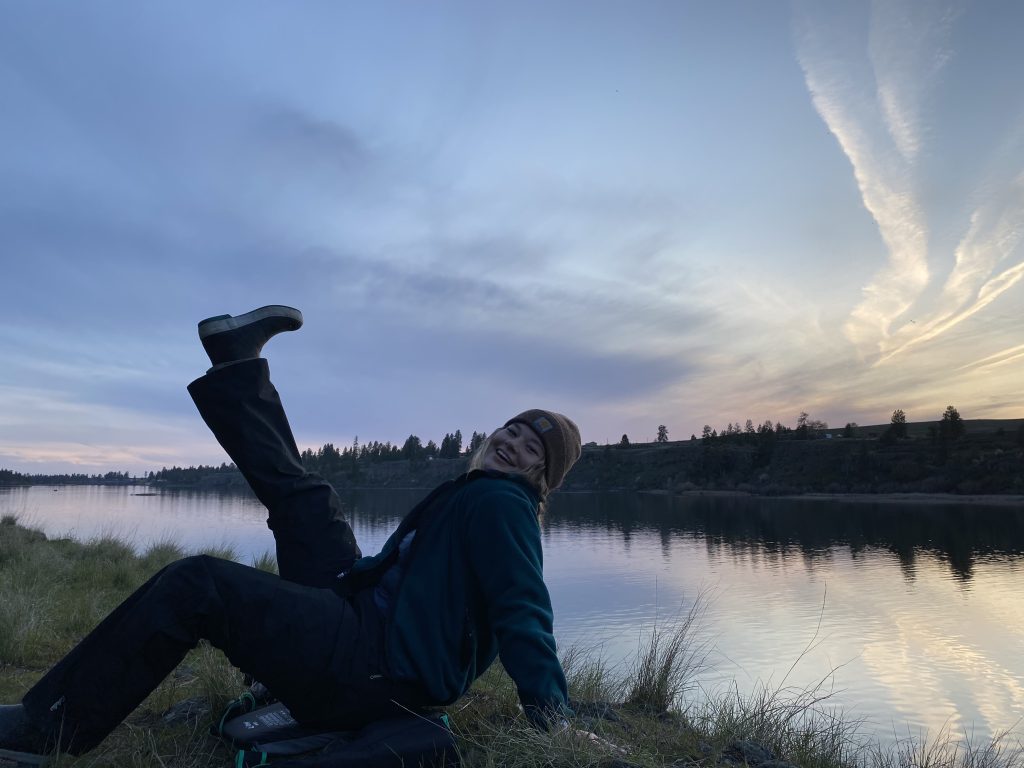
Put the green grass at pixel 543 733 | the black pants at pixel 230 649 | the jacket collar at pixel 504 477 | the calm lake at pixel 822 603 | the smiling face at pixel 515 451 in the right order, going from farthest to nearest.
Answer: the calm lake at pixel 822 603
the smiling face at pixel 515 451
the jacket collar at pixel 504 477
the green grass at pixel 543 733
the black pants at pixel 230 649

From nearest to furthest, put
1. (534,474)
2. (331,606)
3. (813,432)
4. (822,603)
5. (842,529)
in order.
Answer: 1. (331,606)
2. (534,474)
3. (822,603)
4. (842,529)
5. (813,432)

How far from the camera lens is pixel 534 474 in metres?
2.42

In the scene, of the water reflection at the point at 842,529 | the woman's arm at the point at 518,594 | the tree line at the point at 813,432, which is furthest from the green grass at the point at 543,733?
the tree line at the point at 813,432

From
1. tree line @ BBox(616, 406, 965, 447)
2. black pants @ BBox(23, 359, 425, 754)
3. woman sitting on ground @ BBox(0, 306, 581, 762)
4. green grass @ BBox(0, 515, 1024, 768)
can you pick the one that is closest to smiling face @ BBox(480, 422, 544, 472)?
woman sitting on ground @ BBox(0, 306, 581, 762)

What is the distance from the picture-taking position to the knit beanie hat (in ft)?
8.16

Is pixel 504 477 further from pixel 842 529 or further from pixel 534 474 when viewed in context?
pixel 842 529

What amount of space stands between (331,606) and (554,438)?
37.9 inches

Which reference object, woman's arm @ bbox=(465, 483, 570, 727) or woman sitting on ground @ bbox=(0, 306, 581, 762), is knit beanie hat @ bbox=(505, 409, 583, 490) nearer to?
woman sitting on ground @ bbox=(0, 306, 581, 762)

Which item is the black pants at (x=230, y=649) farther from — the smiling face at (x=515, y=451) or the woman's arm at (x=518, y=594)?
the smiling face at (x=515, y=451)

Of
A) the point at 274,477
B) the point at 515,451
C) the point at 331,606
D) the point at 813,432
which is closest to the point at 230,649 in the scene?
the point at 331,606

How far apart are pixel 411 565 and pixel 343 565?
45cm

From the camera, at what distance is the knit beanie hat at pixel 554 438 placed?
8.16ft

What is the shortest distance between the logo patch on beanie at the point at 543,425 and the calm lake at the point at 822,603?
13.0 ft

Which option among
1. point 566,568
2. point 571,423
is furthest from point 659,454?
point 571,423
